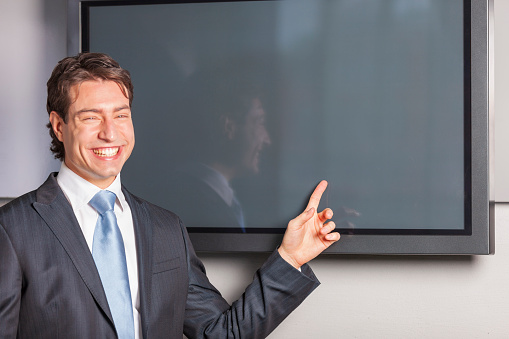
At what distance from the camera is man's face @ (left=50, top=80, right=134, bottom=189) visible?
1273 mm

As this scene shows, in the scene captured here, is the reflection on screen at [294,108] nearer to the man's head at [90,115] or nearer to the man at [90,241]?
the man at [90,241]

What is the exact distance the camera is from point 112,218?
1308 mm

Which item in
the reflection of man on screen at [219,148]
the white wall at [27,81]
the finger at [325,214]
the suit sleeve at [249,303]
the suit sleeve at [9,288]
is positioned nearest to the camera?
the suit sleeve at [9,288]

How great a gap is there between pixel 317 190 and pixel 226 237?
0.32 m

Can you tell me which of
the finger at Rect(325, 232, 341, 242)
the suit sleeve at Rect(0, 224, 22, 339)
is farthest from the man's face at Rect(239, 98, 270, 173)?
the suit sleeve at Rect(0, 224, 22, 339)

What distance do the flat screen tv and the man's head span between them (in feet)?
1.55

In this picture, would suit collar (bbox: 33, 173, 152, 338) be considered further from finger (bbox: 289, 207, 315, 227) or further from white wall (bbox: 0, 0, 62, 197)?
white wall (bbox: 0, 0, 62, 197)

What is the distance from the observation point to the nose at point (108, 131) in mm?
1280

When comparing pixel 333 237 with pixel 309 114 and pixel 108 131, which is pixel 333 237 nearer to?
pixel 309 114

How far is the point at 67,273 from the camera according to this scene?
1.22m

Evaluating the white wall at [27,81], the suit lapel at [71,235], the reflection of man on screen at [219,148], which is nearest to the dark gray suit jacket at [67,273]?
the suit lapel at [71,235]

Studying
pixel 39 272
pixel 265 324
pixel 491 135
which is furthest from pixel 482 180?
pixel 39 272

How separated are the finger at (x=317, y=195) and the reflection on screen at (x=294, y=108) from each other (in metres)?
0.03

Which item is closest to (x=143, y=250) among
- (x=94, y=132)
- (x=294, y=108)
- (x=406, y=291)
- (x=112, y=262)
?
(x=112, y=262)
